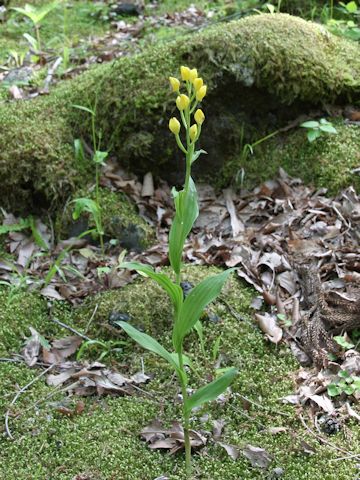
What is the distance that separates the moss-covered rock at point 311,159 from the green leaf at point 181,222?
1810 mm

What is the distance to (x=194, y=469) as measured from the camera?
2.33m

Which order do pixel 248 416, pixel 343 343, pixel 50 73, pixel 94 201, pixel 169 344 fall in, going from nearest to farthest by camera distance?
pixel 248 416 → pixel 343 343 → pixel 169 344 → pixel 94 201 → pixel 50 73

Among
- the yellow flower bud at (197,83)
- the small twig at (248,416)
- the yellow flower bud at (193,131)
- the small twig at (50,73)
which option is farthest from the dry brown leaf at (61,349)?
the small twig at (50,73)

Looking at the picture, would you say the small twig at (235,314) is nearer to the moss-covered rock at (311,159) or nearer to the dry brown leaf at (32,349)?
the dry brown leaf at (32,349)

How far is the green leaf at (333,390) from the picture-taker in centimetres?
257

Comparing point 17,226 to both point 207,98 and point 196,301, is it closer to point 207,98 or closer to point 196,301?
point 207,98

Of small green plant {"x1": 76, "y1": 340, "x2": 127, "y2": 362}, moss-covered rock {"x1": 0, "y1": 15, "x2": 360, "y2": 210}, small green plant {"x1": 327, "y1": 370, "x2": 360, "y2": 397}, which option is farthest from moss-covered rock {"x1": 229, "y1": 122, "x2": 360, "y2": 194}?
small green plant {"x1": 76, "y1": 340, "x2": 127, "y2": 362}

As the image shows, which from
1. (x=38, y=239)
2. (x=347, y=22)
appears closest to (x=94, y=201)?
(x=38, y=239)

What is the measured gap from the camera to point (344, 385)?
8.49 ft

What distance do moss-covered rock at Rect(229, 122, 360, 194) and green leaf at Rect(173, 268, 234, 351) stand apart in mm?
1837

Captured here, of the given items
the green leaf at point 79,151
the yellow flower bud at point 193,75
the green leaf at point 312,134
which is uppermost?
the yellow flower bud at point 193,75

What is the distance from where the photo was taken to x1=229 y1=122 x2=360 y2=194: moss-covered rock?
12.3 ft

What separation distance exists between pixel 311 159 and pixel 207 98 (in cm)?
76

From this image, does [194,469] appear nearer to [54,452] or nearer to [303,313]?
[54,452]
